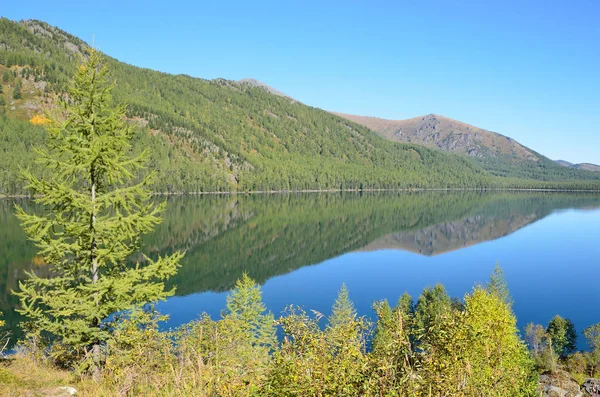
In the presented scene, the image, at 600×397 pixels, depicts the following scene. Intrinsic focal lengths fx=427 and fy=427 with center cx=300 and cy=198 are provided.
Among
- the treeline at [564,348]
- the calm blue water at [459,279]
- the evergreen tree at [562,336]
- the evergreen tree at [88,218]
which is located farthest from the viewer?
the calm blue water at [459,279]

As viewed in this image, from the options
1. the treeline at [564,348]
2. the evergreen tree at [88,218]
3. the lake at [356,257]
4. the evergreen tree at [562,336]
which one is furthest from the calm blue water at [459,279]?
the evergreen tree at [88,218]

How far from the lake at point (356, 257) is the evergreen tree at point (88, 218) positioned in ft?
124

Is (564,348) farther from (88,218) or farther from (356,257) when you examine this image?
(88,218)

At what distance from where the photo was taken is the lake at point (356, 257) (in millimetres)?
71562

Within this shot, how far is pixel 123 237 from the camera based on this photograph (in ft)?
63.1

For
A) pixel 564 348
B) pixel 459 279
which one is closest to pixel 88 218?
pixel 564 348

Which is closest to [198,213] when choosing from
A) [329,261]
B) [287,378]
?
[329,261]

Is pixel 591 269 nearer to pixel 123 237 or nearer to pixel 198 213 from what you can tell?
pixel 123 237

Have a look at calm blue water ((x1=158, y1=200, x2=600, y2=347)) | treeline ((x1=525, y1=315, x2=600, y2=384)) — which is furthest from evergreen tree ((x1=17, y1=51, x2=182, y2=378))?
treeline ((x1=525, y1=315, x2=600, y2=384))

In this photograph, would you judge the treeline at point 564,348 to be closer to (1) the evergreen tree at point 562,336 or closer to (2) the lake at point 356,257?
(1) the evergreen tree at point 562,336

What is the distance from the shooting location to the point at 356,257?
109250mm

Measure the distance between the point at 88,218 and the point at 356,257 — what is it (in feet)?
310

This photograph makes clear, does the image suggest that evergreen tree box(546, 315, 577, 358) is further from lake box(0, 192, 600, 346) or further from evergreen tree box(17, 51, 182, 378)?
evergreen tree box(17, 51, 182, 378)

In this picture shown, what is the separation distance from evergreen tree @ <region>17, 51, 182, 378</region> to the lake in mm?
37828
